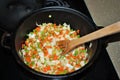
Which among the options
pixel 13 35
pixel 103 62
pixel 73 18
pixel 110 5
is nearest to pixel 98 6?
pixel 110 5

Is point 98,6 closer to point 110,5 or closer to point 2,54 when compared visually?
point 110,5

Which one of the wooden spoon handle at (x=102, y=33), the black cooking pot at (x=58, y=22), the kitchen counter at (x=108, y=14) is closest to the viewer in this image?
the wooden spoon handle at (x=102, y=33)

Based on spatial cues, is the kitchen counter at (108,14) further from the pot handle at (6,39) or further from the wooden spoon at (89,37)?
the pot handle at (6,39)

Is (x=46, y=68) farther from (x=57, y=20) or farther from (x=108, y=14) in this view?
(x=108, y=14)

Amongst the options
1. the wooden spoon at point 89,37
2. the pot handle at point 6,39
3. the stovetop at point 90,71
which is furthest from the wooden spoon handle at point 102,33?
the pot handle at point 6,39

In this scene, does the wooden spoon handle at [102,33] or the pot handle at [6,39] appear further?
the pot handle at [6,39]

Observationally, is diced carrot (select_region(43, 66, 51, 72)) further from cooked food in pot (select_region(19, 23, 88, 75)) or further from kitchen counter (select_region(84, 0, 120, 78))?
kitchen counter (select_region(84, 0, 120, 78))
